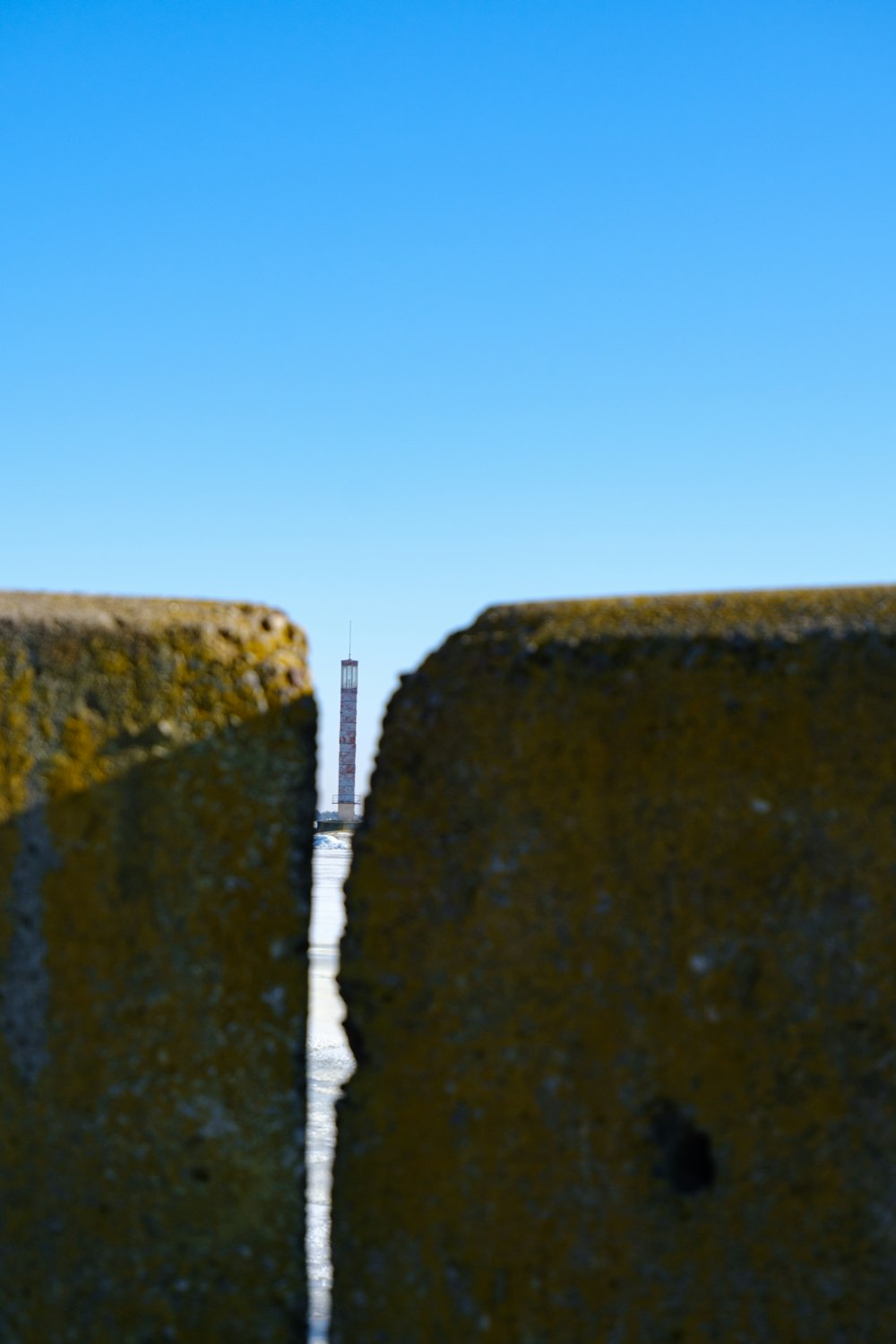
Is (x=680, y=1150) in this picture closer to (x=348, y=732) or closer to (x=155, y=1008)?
(x=155, y=1008)

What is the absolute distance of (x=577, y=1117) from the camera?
1355 mm

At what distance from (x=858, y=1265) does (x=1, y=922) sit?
101 cm

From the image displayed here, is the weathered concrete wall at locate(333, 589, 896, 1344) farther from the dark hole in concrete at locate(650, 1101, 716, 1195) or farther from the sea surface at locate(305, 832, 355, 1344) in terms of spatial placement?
the sea surface at locate(305, 832, 355, 1344)

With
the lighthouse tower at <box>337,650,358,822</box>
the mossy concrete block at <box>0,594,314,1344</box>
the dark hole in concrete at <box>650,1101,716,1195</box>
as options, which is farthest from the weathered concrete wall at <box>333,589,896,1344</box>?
the lighthouse tower at <box>337,650,358,822</box>

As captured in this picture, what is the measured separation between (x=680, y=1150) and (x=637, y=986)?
0.57 feet

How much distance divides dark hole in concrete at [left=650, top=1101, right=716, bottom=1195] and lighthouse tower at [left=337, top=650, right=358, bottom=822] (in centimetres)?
5092

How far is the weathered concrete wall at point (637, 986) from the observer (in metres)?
1.30

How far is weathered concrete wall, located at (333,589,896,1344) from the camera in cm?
130

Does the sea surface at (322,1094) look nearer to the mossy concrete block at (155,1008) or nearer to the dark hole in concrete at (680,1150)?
the mossy concrete block at (155,1008)

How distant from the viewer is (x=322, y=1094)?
3.91 meters

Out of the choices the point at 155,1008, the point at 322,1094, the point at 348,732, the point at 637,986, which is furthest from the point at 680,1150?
the point at 348,732

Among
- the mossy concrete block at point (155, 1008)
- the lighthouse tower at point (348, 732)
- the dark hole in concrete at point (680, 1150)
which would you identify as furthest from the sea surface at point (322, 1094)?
the lighthouse tower at point (348, 732)

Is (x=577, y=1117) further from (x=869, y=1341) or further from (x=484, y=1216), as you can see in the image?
(x=869, y=1341)

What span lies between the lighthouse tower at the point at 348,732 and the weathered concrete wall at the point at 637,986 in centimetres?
5082
